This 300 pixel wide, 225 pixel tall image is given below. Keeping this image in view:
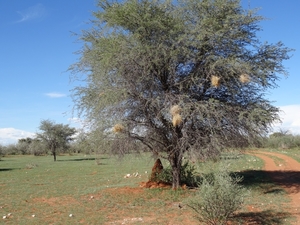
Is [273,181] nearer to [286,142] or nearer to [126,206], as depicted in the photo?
[126,206]

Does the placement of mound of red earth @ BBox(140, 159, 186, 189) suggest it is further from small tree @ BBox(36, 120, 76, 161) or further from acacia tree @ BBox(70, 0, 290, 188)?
small tree @ BBox(36, 120, 76, 161)

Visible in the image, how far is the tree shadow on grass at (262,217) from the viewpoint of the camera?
959 cm

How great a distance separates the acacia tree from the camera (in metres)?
13.0

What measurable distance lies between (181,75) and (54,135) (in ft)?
148

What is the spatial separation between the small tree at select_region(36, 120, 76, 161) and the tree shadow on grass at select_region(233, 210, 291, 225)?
48071 mm

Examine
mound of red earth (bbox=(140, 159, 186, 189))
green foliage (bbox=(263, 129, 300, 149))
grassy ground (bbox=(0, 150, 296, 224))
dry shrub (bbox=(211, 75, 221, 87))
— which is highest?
dry shrub (bbox=(211, 75, 221, 87))

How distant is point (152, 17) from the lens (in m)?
13.5

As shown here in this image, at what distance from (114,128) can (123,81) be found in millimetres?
2106

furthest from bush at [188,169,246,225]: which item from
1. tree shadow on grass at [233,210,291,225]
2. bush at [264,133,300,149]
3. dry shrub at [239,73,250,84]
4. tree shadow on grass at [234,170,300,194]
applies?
bush at [264,133,300,149]

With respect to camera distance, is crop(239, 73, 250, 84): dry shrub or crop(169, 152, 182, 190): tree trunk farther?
crop(169, 152, 182, 190): tree trunk

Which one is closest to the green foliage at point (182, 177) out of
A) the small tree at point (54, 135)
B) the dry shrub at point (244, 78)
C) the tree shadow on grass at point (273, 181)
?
the tree shadow on grass at point (273, 181)

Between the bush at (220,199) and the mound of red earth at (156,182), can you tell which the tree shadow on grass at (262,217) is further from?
the mound of red earth at (156,182)

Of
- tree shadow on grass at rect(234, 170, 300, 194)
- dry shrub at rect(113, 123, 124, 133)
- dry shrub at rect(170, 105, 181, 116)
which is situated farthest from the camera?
tree shadow on grass at rect(234, 170, 300, 194)

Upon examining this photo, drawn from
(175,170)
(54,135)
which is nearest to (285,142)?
(54,135)
